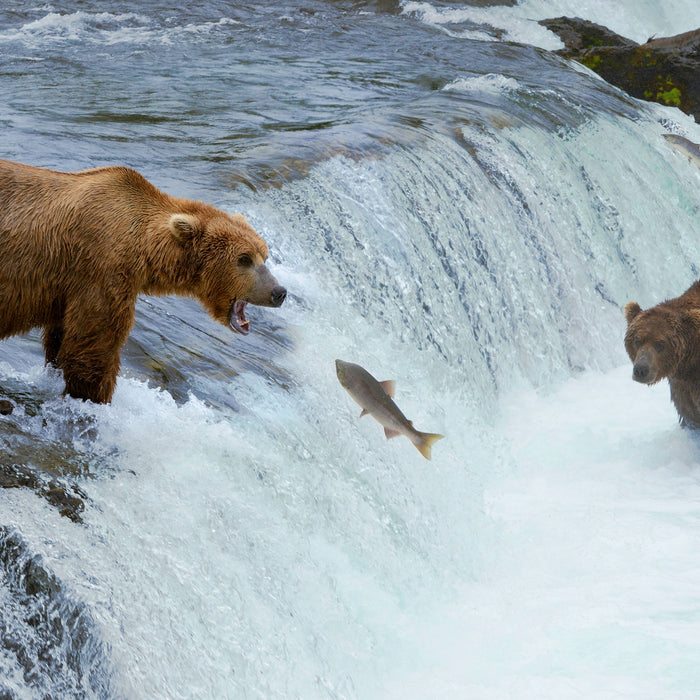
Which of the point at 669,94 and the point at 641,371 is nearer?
the point at 641,371

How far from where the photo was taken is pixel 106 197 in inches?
119

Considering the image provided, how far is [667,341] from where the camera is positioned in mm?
4891

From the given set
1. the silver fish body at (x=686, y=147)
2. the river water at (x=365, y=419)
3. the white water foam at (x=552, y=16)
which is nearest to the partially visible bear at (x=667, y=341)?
the river water at (x=365, y=419)

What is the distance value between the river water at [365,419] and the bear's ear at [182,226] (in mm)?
667

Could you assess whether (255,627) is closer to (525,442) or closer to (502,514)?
(502,514)

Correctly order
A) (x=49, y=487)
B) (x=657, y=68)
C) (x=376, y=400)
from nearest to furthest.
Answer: (x=49, y=487) → (x=376, y=400) → (x=657, y=68)

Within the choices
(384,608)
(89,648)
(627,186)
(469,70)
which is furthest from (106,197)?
(469,70)

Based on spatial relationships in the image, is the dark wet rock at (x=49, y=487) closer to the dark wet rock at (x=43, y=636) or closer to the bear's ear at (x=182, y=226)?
the dark wet rock at (x=43, y=636)

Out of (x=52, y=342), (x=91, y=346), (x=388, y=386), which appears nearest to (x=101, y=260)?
(x=91, y=346)

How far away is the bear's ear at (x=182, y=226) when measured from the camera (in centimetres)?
292

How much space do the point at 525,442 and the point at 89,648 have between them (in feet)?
12.2

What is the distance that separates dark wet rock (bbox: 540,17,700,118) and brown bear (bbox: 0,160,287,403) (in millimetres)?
10130

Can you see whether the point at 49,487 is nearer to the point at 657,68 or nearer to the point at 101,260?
the point at 101,260

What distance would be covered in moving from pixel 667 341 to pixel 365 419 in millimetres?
1677
